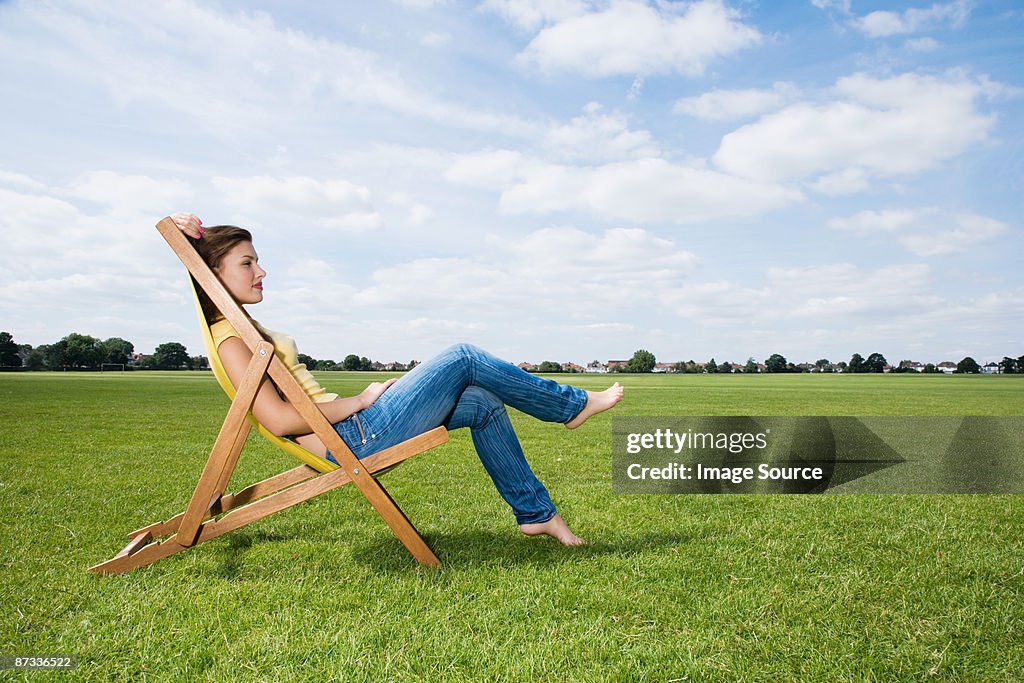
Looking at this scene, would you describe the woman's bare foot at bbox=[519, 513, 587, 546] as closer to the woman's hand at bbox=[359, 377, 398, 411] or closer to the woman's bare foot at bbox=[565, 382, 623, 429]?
the woman's bare foot at bbox=[565, 382, 623, 429]

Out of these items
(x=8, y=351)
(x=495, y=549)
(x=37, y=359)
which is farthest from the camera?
(x=37, y=359)

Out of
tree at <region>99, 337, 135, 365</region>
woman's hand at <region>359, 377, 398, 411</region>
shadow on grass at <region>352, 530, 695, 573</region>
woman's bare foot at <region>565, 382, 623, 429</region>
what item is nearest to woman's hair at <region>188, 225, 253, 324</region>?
woman's hand at <region>359, 377, 398, 411</region>

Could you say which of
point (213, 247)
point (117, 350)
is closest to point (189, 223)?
point (213, 247)

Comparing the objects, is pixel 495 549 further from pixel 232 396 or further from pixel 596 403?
pixel 232 396

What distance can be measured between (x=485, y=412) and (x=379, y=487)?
77cm

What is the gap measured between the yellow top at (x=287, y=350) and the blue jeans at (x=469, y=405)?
10.4 inches

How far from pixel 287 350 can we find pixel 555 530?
207 centimetres

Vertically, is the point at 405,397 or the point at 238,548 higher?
the point at 405,397

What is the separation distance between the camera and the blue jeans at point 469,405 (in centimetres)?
409

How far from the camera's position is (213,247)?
13.1 feet

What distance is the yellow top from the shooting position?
3928 mm

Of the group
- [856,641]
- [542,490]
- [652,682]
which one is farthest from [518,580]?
[856,641]

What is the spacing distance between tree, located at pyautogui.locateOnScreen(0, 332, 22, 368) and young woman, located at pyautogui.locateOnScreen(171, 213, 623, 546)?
283ft

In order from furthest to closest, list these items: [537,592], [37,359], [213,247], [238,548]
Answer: [37,359] → [238,548] → [213,247] → [537,592]
